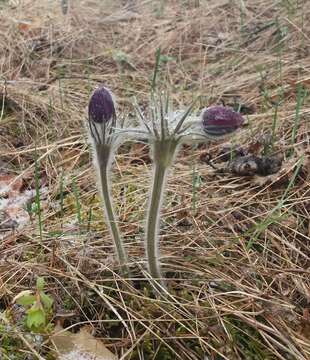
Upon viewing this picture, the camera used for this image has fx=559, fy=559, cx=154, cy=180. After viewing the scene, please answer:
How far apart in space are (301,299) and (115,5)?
11.9 ft

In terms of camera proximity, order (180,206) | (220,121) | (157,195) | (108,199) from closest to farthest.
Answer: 1. (220,121)
2. (157,195)
3. (108,199)
4. (180,206)

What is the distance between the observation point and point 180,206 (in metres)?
1.88

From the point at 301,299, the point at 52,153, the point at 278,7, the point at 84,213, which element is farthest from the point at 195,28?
the point at 301,299

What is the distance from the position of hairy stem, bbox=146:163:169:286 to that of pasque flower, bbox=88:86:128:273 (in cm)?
10

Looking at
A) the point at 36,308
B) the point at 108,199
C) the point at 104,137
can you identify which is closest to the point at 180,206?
the point at 108,199

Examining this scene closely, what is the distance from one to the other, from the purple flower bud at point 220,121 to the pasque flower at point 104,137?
0.23 meters

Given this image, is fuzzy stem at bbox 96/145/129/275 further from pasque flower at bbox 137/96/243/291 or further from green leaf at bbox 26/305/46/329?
green leaf at bbox 26/305/46/329

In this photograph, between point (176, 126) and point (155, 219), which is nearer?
point (176, 126)

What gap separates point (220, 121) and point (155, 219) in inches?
12.0

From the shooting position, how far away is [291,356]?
4.42ft

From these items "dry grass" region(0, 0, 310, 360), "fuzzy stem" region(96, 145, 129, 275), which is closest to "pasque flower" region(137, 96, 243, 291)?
"fuzzy stem" region(96, 145, 129, 275)

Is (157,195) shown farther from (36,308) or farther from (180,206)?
(180,206)

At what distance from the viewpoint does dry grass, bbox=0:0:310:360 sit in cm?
142

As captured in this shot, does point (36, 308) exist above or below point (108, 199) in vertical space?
below
